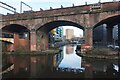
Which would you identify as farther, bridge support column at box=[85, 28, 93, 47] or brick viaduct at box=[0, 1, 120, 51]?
bridge support column at box=[85, 28, 93, 47]

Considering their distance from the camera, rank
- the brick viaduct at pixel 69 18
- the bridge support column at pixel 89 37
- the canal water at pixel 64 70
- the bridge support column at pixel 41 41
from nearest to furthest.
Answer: the canal water at pixel 64 70
the brick viaduct at pixel 69 18
the bridge support column at pixel 89 37
the bridge support column at pixel 41 41

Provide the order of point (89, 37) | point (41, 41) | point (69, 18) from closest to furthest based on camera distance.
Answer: point (89, 37) < point (69, 18) < point (41, 41)

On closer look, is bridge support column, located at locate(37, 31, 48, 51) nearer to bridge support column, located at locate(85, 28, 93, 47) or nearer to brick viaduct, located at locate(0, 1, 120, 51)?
brick viaduct, located at locate(0, 1, 120, 51)

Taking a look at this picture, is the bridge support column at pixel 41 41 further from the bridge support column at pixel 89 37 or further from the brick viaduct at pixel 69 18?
the bridge support column at pixel 89 37

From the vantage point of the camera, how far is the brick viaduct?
32250mm

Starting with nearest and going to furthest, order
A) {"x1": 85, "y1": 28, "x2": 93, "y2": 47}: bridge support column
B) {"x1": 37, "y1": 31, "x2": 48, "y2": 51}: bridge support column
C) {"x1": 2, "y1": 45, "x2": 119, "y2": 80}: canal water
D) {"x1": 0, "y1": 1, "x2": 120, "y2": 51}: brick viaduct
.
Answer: {"x1": 2, "y1": 45, "x2": 119, "y2": 80}: canal water < {"x1": 0, "y1": 1, "x2": 120, "y2": 51}: brick viaduct < {"x1": 85, "y1": 28, "x2": 93, "y2": 47}: bridge support column < {"x1": 37, "y1": 31, "x2": 48, "y2": 51}: bridge support column

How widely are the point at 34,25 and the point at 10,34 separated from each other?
10.9 metres

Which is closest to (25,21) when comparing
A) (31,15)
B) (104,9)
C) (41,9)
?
(31,15)

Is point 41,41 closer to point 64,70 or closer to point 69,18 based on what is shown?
point 69,18

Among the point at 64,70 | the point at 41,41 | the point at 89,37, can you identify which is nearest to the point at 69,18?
the point at 89,37

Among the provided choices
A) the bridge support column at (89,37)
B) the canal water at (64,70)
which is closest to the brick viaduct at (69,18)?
the bridge support column at (89,37)

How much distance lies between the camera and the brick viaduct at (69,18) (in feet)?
106

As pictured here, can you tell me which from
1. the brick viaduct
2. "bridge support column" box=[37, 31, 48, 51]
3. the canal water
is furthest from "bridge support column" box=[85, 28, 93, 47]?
"bridge support column" box=[37, 31, 48, 51]

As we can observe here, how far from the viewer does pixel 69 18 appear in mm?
35625
